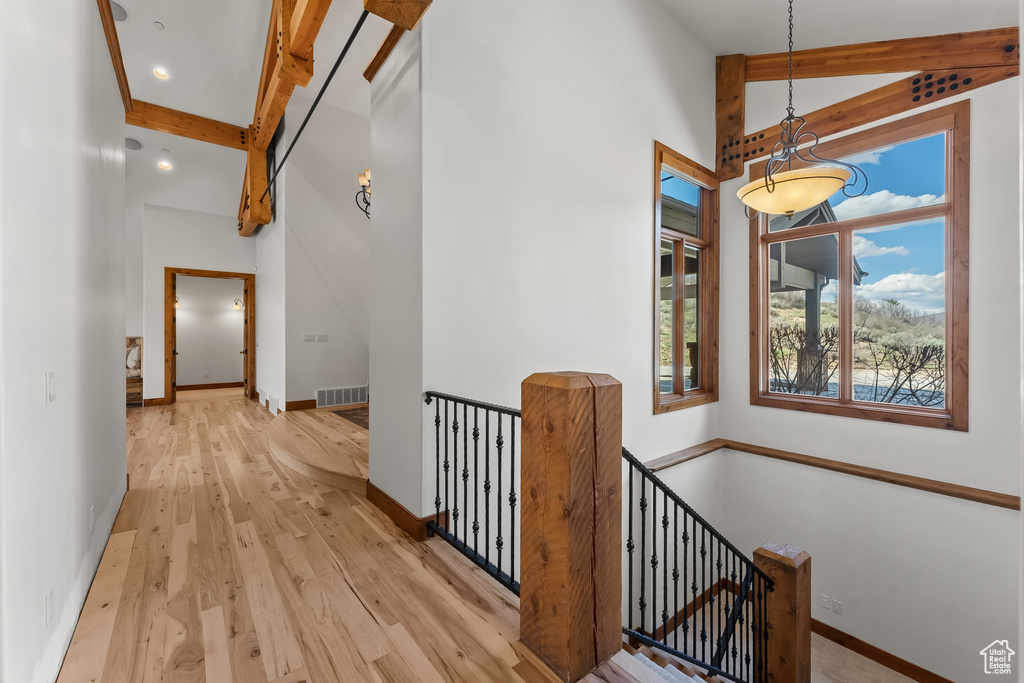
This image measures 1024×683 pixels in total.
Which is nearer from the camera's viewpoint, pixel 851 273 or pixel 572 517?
pixel 572 517

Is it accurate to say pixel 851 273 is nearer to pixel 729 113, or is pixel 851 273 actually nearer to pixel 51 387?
pixel 729 113

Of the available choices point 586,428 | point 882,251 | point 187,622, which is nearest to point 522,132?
point 586,428

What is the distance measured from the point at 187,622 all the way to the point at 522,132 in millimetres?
3149

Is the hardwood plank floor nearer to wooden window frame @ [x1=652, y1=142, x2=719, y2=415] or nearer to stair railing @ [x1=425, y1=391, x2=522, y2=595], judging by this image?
stair railing @ [x1=425, y1=391, x2=522, y2=595]

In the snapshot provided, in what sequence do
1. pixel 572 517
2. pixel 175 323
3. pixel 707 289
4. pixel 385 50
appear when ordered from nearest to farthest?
pixel 572 517 < pixel 385 50 < pixel 707 289 < pixel 175 323

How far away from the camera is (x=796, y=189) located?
2518mm

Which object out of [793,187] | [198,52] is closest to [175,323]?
[198,52]

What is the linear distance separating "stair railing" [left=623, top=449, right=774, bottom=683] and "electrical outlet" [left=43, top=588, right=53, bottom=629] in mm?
2073

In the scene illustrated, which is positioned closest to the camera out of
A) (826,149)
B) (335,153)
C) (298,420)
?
(826,149)

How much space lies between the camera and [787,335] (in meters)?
4.45

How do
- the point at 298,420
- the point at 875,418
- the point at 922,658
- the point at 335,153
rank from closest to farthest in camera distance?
the point at 922,658, the point at 875,418, the point at 298,420, the point at 335,153

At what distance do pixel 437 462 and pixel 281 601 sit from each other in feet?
3.08

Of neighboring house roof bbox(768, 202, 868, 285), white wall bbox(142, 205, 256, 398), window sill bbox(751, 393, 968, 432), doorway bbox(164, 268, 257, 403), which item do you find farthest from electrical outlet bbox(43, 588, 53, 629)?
doorway bbox(164, 268, 257, 403)

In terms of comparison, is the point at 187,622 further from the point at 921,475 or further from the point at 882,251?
the point at 882,251
